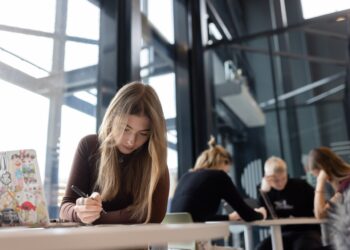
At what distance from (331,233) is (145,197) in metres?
0.67

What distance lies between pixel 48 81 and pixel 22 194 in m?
1.19

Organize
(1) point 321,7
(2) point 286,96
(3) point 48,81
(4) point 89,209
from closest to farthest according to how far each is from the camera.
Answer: (4) point 89,209 → (3) point 48,81 → (1) point 321,7 → (2) point 286,96

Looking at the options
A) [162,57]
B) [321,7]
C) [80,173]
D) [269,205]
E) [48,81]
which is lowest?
[269,205]

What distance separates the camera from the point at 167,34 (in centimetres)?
380

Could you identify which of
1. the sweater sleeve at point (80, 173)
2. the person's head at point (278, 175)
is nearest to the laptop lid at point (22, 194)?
the sweater sleeve at point (80, 173)

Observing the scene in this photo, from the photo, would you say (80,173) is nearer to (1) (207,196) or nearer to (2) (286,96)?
(1) (207,196)

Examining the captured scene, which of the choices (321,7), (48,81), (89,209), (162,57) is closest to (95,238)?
(89,209)

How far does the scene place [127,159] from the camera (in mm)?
1490

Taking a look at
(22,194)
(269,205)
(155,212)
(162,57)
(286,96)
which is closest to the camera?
(22,194)

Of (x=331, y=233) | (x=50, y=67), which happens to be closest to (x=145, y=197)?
(x=331, y=233)

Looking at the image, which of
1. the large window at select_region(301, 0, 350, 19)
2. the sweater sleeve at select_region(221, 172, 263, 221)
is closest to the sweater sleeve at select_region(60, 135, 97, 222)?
the sweater sleeve at select_region(221, 172, 263, 221)

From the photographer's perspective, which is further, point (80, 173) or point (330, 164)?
point (330, 164)

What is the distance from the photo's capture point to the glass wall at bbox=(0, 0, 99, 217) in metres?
1.73

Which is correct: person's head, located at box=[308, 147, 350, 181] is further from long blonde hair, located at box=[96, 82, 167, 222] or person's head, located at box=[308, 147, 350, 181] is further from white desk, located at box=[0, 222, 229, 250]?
white desk, located at box=[0, 222, 229, 250]
